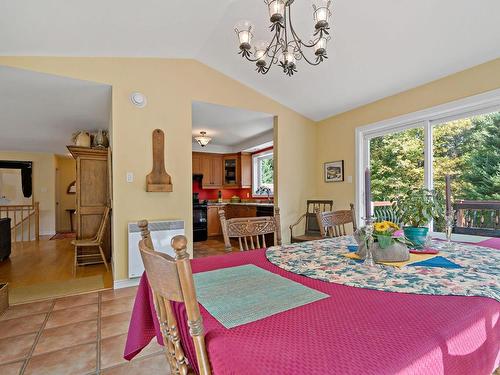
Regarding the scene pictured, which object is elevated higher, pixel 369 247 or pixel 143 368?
pixel 369 247

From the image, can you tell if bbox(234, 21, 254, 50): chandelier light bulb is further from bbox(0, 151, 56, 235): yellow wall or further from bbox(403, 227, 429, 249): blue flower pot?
bbox(0, 151, 56, 235): yellow wall

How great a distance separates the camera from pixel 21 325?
6.95 feet

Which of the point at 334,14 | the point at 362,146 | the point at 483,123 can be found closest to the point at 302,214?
the point at 362,146

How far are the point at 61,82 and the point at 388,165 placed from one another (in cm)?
400

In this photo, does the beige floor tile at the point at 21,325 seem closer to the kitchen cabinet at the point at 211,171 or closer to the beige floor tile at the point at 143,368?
the beige floor tile at the point at 143,368

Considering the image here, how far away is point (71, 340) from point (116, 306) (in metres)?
0.59

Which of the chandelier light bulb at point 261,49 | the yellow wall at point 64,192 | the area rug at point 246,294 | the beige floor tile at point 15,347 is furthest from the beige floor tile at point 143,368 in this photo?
the yellow wall at point 64,192

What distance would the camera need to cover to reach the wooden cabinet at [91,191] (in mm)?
3949

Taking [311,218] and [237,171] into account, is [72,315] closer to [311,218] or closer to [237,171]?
[311,218]

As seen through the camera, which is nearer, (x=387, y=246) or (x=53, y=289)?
(x=387, y=246)

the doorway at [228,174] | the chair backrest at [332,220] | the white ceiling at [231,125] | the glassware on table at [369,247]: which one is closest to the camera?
the glassware on table at [369,247]

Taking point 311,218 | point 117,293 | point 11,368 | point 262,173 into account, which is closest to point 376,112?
point 311,218

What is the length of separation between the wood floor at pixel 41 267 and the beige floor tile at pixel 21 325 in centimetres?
81

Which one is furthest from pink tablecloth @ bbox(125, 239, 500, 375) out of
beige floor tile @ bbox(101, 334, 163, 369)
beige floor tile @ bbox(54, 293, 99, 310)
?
beige floor tile @ bbox(54, 293, 99, 310)
